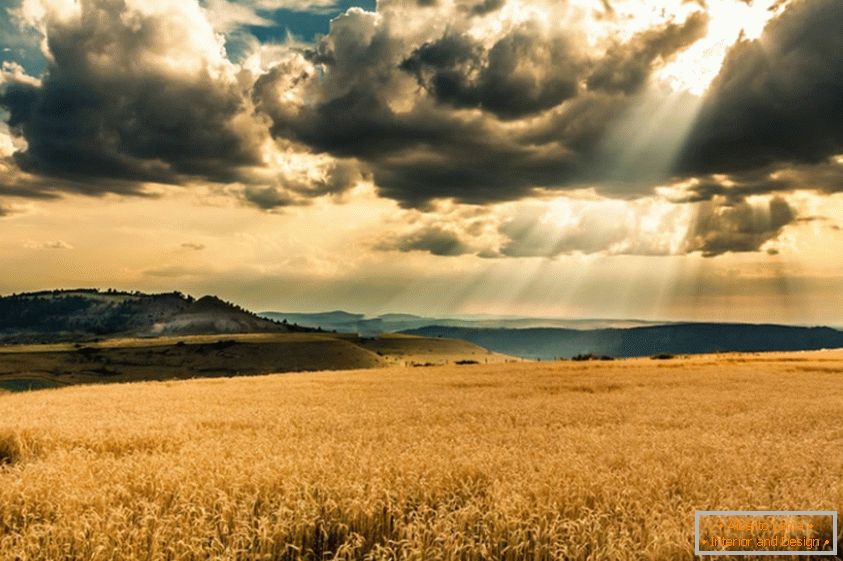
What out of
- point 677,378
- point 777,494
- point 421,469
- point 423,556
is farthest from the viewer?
point 677,378

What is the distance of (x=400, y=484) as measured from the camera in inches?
383

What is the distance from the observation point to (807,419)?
70.7 ft

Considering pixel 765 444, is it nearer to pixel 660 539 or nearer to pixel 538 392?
pixel 660 539

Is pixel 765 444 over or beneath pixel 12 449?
over

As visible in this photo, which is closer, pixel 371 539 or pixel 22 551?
pixel 22 551

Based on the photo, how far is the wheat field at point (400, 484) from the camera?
7.75 m

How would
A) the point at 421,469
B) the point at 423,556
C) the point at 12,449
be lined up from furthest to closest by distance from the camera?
the point at 12,449, the point at 421,469, the point at 423,556

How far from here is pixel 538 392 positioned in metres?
35.4

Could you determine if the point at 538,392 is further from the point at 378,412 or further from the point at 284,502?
the point at 284,502

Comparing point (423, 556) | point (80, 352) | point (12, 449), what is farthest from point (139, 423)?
point (80, 352)

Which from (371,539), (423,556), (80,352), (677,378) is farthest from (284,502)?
(80,352)

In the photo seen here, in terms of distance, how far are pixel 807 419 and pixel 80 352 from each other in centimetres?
21326

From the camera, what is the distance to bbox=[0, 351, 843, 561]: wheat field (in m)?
7.75

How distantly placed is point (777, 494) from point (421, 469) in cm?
544
